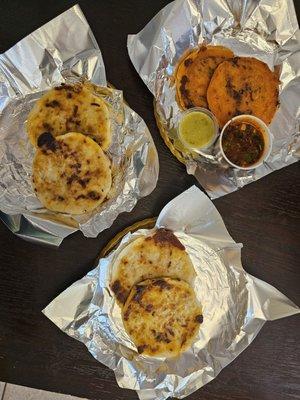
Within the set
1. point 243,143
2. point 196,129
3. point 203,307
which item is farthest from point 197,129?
point 203,307

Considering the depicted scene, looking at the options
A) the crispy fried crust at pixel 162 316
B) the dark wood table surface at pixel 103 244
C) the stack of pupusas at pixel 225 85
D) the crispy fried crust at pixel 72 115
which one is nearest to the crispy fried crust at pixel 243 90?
the stack of pupusas at pixel 225 85

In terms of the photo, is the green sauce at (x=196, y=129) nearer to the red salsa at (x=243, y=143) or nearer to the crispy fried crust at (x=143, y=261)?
the red salsa at (x=243, y=143)

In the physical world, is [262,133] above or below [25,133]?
below

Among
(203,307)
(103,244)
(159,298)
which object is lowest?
(203,307)

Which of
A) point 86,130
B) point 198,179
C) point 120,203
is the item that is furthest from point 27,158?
point 198,179

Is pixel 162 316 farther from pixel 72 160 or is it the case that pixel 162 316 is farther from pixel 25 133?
pixel 25 133

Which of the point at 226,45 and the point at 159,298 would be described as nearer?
the point at 159,298

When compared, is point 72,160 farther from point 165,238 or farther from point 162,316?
point 162,316
